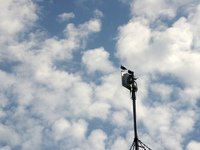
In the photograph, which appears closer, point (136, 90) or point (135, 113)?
point (135, 113)

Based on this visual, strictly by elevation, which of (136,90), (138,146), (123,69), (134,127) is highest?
(123,69)

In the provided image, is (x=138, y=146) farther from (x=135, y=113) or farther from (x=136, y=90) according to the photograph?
(x=136, y=90)

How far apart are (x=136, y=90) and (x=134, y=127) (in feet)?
9.13

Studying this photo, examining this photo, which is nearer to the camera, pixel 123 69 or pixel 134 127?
pixel 134 127

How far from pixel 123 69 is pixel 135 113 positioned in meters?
3.47

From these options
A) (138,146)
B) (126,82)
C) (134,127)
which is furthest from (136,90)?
(138,146)

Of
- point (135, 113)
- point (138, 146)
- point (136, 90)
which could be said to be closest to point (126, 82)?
point (136, 90)

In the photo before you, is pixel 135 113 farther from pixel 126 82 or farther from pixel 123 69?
pixel 123 69

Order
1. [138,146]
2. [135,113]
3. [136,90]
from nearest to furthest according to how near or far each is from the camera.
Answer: [138,146]
[135,113]
[136,90]

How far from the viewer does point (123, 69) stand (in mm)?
18094

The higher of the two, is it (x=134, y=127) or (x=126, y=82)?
(x=126, y=82)

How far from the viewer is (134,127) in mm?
15742

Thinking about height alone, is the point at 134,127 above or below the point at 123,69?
below

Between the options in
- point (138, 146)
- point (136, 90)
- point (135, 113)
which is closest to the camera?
point (138, 146)
